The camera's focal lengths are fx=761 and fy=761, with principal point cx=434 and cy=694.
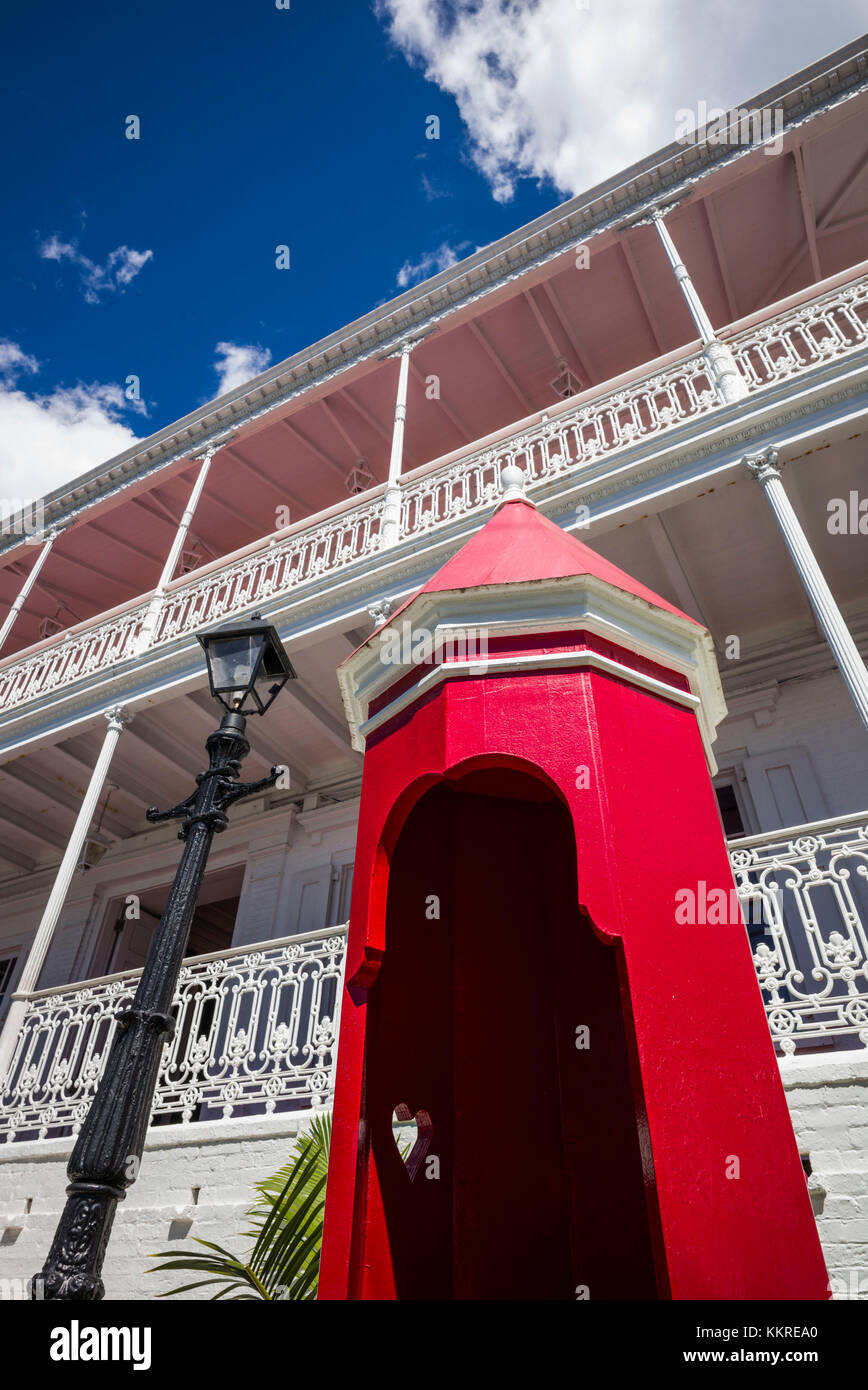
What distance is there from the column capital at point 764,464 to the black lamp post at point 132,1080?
14.9 ft

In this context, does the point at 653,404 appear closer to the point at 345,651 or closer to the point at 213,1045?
the point at 345,651

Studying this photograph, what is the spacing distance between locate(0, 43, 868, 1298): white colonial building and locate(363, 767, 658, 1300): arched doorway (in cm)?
235

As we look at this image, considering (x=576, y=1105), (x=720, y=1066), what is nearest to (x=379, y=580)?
(x=576, y=1105)

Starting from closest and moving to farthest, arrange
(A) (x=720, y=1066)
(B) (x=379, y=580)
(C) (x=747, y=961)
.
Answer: (A) (x=720, y=1066) → (C) (x=747, y=961) → (B) (x=379, y=580)

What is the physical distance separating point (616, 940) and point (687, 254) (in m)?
10.3

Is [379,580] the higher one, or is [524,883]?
[379,580]

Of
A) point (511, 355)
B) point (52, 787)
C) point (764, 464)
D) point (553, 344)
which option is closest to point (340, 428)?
point (511, 355)

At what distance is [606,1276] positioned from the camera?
2.07 metres

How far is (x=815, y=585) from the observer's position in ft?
17.5

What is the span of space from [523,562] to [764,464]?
Result: 14.8 ft

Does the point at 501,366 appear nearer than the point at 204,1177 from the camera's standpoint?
No

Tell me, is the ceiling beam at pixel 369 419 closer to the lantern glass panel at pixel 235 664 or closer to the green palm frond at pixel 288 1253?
the lantern glass panel at pixel 235 664

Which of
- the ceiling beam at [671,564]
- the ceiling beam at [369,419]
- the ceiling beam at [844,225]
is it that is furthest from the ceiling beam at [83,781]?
the ceiling beam at [844,225]

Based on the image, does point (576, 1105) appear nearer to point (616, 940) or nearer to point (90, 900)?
point (616, 940)
